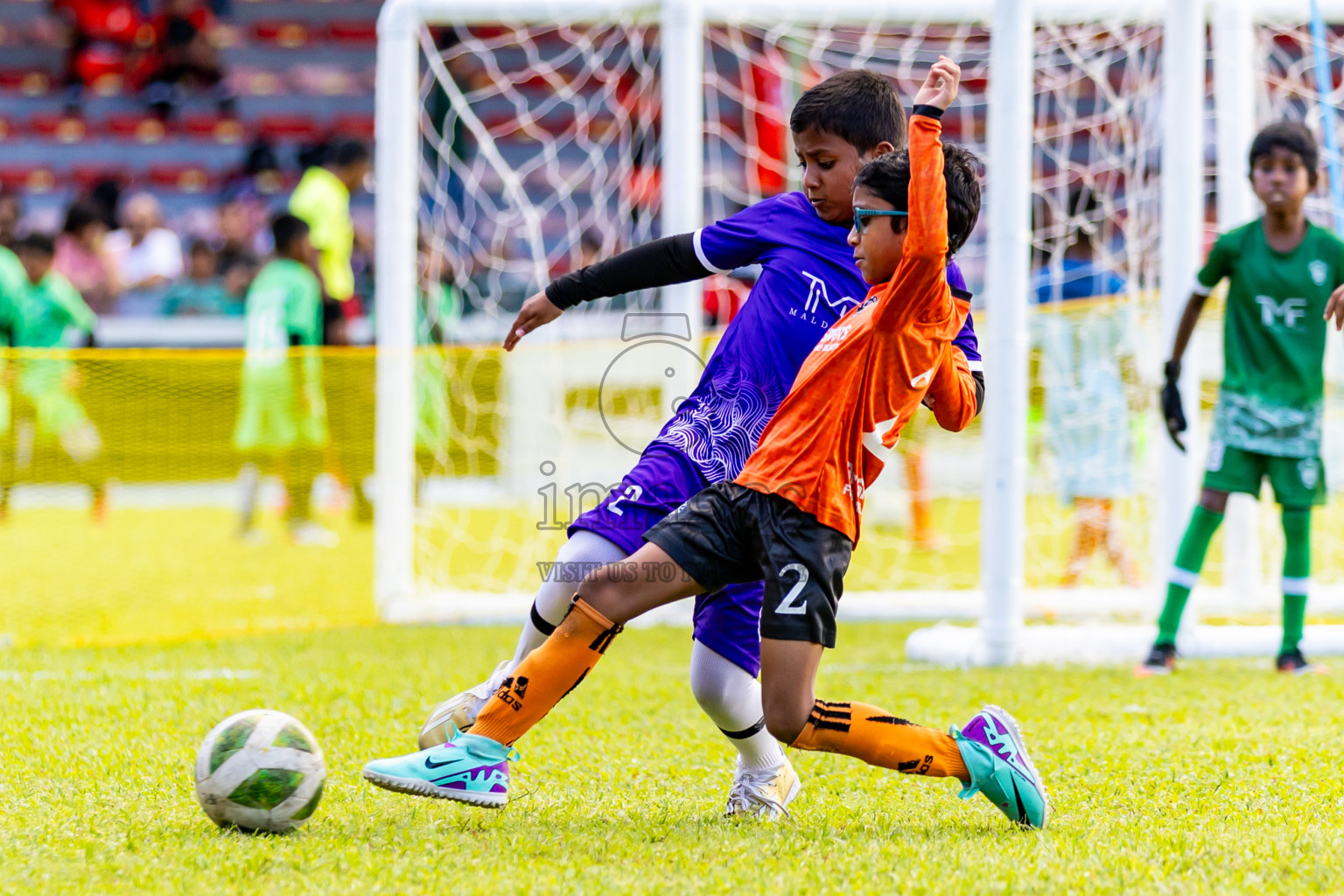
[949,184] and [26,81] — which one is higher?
[26,81]

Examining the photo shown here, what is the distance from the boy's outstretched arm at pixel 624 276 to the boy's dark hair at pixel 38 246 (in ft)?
27.2

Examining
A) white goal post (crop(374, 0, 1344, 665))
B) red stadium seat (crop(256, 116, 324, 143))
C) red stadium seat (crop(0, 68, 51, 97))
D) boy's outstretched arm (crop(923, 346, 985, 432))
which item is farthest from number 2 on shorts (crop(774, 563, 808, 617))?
red stadium seat (crop(0, 68, 51, 97))

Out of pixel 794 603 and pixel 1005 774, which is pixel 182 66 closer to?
pixel 794 603

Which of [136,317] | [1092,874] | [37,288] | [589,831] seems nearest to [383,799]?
[589,831]

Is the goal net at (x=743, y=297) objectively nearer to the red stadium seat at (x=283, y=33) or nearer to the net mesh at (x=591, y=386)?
the net mesh at (x=591, y=386)

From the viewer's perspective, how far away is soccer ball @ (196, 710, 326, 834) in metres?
2.88

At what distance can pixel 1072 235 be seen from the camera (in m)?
6.75

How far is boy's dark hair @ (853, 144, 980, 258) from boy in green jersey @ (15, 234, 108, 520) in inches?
217

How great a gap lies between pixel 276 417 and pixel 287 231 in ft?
5.37

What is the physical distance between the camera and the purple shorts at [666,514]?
3.18 meters

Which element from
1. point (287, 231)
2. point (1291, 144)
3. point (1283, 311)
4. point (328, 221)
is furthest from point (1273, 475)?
point (328, 221)

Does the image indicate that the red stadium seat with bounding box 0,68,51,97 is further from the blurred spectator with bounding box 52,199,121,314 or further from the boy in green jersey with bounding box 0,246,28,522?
the boy in green jersey with bounding box 0,246,28,522

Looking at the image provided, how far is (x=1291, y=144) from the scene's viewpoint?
4.93 metres

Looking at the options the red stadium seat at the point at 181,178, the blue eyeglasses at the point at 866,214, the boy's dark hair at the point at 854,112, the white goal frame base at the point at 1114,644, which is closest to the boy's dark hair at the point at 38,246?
the red stadium seat at the point at 181,178
